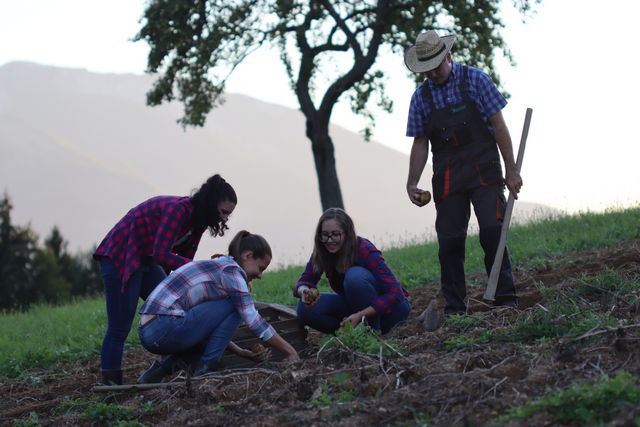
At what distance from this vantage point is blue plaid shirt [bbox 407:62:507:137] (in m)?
5.45

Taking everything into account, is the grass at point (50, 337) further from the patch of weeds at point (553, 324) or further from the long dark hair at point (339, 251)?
the patch of weeds at point (553, 324)

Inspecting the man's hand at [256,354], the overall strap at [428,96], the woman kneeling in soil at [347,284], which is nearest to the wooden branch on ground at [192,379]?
the man's hand at [256,354]

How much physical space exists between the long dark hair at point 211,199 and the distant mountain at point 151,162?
88.3 metres

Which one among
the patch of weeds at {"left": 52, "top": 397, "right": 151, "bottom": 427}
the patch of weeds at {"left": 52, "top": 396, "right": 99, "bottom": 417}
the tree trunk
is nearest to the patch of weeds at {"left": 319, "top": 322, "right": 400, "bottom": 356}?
the patch of weeds at {"left": 52, "top": 397, "right": 151, "bottom": 427}

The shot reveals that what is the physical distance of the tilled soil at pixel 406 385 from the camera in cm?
326

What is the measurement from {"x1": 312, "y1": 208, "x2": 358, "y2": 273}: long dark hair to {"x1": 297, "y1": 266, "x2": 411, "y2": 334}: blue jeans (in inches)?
3.5

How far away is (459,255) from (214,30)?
1300 cm

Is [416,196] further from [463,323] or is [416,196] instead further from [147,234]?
[147,234]

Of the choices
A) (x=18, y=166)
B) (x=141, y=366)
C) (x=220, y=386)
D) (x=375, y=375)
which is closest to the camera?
(x=375, y=375)

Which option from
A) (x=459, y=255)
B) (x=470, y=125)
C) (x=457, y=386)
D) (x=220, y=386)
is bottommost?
(x=220, y=386)

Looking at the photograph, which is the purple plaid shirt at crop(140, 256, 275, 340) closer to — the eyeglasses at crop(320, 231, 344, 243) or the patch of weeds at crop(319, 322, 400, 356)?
the patch of weeds at crop(319, 322, 400, 356)

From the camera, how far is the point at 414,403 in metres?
3.35

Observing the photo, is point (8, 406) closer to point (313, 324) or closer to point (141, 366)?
point (141, 366)

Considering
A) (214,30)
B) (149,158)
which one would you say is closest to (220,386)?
(214,30)
